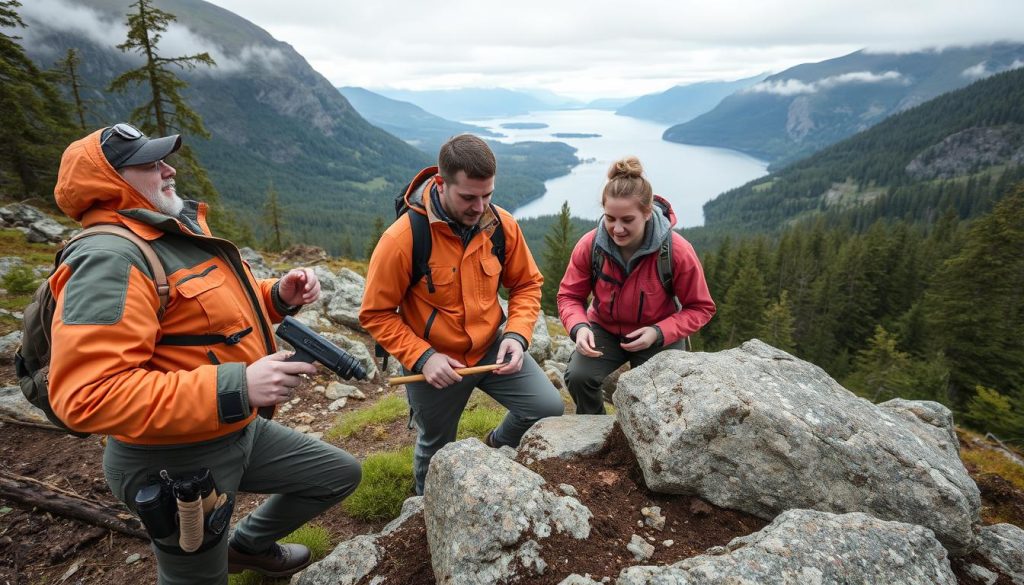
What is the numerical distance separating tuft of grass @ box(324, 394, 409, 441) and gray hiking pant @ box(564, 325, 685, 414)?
3.45 meters

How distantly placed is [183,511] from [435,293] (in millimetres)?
2561

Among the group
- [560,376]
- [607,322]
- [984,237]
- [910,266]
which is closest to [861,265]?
[910,266]

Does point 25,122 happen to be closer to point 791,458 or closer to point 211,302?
point 211,302

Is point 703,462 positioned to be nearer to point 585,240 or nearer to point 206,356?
point 585,240

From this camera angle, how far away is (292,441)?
4.17 m

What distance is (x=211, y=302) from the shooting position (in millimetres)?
3172

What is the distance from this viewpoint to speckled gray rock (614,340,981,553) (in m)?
3.44

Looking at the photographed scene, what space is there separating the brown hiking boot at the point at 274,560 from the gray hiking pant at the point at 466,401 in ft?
4.12

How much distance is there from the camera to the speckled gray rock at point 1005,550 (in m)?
3.38

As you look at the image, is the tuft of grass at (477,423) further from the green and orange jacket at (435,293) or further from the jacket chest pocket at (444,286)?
the jacket chest pocket at (444,286)

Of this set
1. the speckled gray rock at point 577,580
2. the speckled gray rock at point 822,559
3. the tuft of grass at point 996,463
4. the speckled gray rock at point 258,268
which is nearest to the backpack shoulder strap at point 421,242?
the speckled gray rock at point 577,580

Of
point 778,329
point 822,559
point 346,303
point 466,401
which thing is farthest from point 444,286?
point 778,329

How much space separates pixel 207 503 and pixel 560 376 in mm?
8575

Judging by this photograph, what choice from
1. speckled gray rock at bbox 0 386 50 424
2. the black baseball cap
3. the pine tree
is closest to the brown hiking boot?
the black baseball cap
